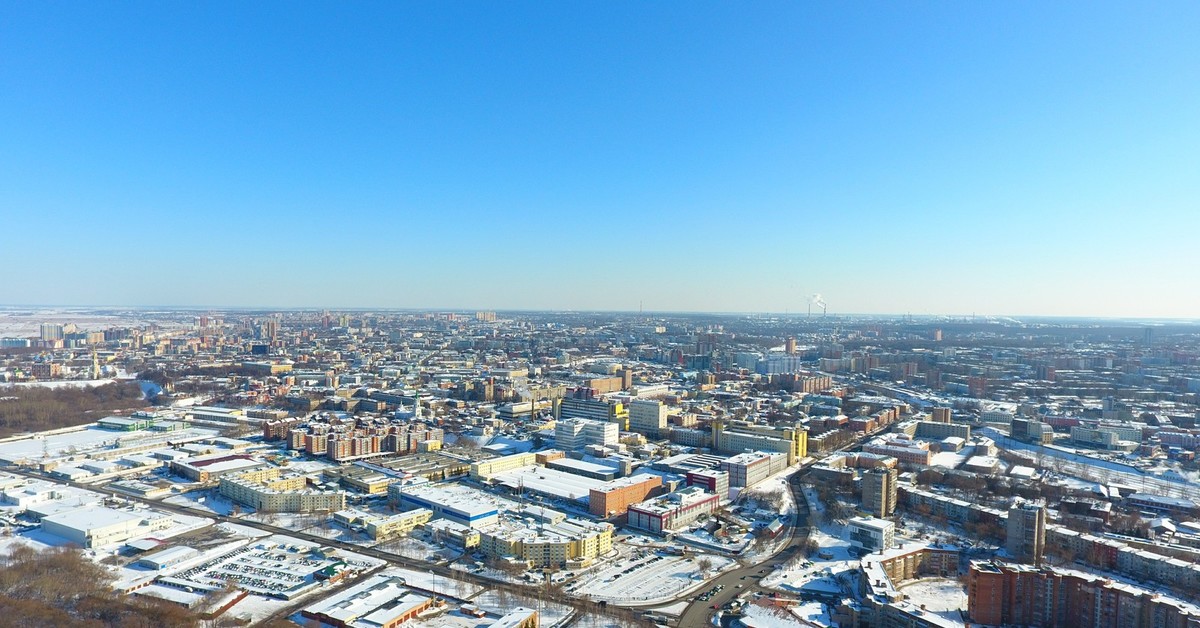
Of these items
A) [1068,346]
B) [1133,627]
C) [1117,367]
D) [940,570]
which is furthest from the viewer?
[1068,346]

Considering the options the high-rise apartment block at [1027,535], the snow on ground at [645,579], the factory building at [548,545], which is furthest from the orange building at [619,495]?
the high-rise apartment block at [1027,535]

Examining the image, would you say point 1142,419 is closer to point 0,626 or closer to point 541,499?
point 541,499

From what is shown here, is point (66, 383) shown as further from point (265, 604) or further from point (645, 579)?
point (645, 579)

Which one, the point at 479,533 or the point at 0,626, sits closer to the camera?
the point at 0,626

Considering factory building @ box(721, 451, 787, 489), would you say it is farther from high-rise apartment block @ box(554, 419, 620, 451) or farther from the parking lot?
the parking lot

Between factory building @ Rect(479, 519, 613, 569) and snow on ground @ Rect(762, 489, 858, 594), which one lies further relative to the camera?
factory building @ Rect(479, 519, 613, 569)

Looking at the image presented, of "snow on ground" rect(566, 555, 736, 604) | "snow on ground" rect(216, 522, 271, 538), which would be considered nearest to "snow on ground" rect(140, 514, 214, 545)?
"snow on ground" rect(216, 522, 271, 538)

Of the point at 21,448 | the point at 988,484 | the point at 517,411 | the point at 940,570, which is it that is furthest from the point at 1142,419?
the point at 21,448
